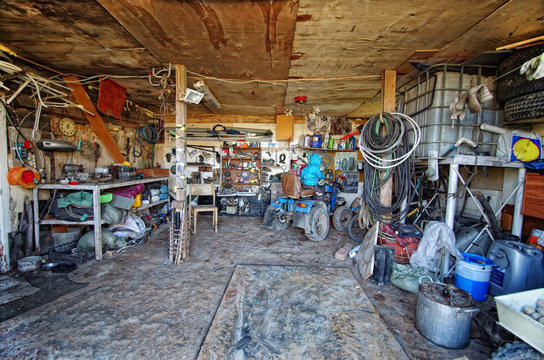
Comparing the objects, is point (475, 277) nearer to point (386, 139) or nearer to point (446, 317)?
point (446, 317)

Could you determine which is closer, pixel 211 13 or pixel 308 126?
pixel 211 13

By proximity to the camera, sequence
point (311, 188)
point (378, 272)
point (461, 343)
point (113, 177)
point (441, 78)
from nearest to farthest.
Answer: point (461, 343)
point (378, 272)
point (441, 78)
point (113, 177)
point (311, 188)

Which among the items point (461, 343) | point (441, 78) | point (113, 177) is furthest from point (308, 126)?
point (461, 343)

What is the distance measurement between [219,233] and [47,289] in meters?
2.68

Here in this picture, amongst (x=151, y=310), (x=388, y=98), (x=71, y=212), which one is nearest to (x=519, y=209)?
(x=388, y=98)

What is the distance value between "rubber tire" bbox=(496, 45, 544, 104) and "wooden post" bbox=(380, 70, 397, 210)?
4.14 ft

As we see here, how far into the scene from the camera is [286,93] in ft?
15.1

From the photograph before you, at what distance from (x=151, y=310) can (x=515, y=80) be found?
5085 mm

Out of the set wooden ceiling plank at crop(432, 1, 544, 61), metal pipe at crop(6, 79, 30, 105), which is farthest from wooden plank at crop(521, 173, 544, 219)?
metal pipe at crop(6, 79, 30, 105)

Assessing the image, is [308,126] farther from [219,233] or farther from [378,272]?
[378,272]

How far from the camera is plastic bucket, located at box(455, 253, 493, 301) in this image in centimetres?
234

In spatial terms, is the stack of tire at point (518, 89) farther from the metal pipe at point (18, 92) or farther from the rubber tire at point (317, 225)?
the metal pipe at point (18, 92)

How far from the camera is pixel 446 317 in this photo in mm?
1803

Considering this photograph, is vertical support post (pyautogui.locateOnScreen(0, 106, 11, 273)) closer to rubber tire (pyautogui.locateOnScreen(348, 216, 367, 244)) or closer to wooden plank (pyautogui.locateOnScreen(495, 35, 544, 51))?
rubber tire (pyautogui.locateOnScreen(348, 216, 367, 244))
